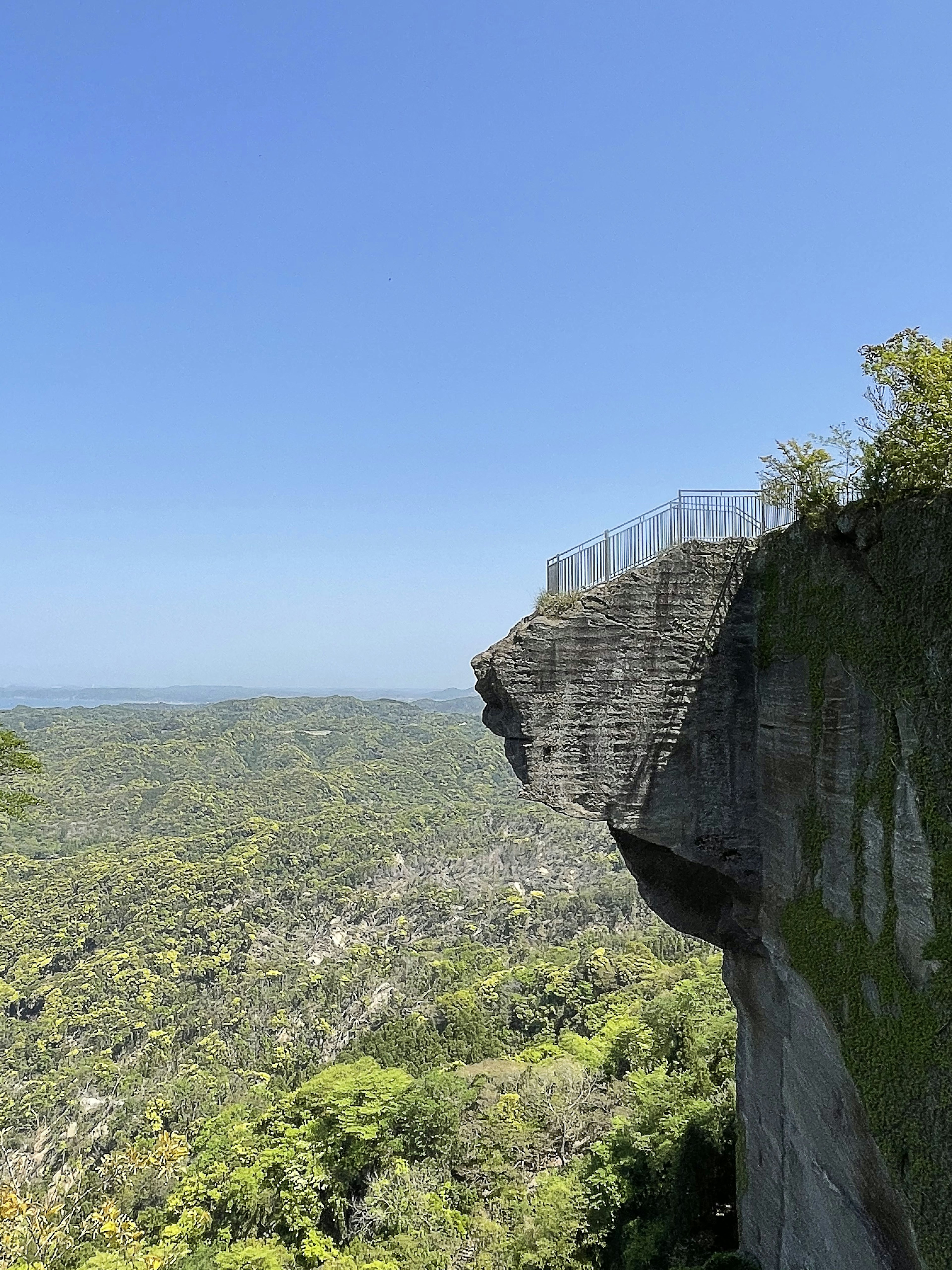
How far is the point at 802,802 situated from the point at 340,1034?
158 feet

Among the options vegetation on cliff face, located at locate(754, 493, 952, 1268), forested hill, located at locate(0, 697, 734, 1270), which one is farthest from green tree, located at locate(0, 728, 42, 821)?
vegetation on cliff face, located at locate(754, 493, 952, 1268)

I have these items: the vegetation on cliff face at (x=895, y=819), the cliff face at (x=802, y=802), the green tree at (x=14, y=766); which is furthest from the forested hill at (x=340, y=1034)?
the green tree at (x=14, y=766)

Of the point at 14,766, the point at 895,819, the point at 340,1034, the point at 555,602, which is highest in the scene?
the point at 555,602

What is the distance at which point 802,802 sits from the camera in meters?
8.97

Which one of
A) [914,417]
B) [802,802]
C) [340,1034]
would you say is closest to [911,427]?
[914,417]

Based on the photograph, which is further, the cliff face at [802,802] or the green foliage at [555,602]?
the green foliage at [555,602]

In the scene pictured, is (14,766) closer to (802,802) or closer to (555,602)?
(555,602)

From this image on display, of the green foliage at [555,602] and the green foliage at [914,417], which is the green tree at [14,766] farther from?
the green foliage at [914,417]

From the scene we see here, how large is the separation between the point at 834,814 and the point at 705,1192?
11.4 m

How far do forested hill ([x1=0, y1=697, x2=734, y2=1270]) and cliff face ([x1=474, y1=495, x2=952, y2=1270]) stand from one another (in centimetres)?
696

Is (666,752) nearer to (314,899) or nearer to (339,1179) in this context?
(339,1179)

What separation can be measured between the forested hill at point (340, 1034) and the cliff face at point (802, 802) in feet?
22.9

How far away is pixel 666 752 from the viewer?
33.0ft

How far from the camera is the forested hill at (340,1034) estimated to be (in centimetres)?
1742
